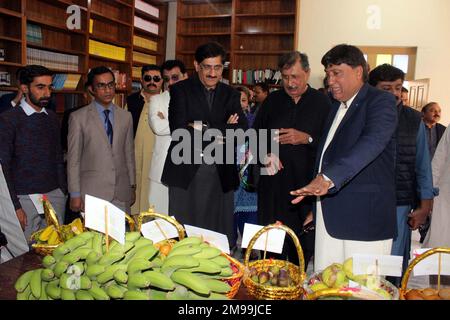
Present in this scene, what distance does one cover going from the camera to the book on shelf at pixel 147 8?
6.54m

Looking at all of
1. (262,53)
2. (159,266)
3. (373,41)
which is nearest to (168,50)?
(262,53)

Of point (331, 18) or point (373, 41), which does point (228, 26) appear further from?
point (373, 41)

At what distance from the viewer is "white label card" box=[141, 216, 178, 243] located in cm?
148

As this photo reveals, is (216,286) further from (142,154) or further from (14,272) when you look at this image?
(142,154)

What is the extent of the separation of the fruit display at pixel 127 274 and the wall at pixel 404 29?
5760 millimetres

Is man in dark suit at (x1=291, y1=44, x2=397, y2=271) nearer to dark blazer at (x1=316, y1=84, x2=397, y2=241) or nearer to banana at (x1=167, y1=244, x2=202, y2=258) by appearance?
dark blazer at (x1=316, y1=84, x2=397, y2=241)

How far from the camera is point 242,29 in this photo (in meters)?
6.76

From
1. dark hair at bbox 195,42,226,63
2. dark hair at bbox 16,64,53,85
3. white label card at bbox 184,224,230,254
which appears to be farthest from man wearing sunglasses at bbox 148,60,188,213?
white label card at bbox 184,224,230,254

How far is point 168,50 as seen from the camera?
742 centimetres

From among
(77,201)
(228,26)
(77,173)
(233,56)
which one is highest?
(228,26)

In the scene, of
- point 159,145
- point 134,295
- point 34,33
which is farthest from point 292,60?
point 34,33

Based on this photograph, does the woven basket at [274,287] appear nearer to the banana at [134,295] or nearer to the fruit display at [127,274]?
the fruit display at [127,274]

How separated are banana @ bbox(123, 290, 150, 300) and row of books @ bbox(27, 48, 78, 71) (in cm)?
459
